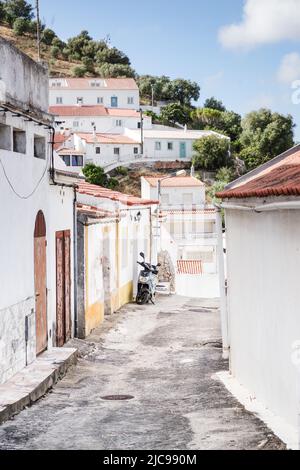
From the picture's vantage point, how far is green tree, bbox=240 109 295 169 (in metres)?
82.6

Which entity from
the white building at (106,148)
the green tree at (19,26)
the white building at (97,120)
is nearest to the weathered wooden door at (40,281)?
the white building at (106,148)

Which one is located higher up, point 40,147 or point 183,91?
point 183,91

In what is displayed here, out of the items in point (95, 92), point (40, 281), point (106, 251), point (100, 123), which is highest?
point (95, 92)

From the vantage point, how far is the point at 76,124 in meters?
89.9

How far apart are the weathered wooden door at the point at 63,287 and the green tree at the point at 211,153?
6622cm

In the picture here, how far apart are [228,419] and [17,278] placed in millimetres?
4309

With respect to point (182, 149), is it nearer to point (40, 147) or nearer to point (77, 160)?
point (77, 160)

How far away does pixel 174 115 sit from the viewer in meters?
101

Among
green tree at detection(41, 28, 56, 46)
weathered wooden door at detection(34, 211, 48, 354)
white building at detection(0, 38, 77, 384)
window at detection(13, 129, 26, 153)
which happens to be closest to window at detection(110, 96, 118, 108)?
green tree at detection(41, 28, 56, 46)

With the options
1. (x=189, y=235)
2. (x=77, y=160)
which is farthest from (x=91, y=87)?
→ (x=189, y=235)

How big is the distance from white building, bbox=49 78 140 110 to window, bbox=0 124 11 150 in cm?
8940

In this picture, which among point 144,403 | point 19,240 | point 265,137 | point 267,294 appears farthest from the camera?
point 265,137

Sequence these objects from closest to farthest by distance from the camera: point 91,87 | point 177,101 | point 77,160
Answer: point 77,160, point 91,87, point 177,101

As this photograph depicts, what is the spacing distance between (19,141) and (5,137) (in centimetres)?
116
